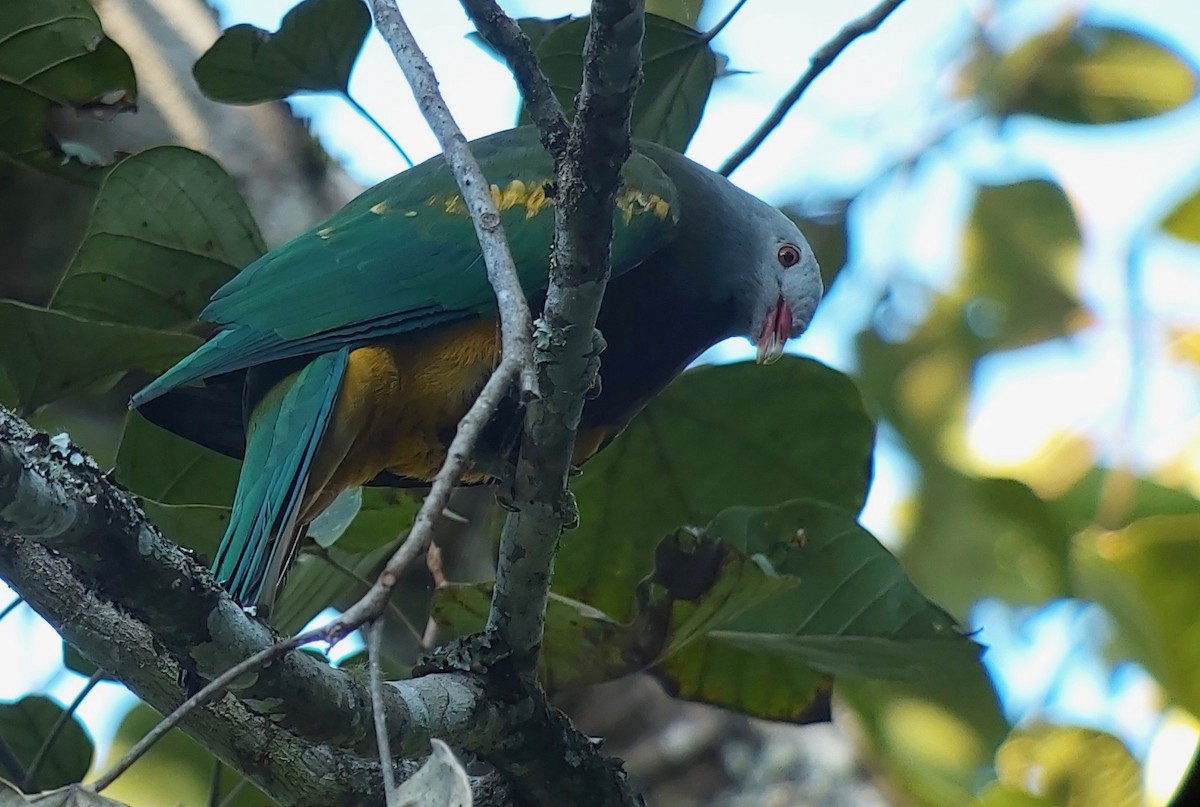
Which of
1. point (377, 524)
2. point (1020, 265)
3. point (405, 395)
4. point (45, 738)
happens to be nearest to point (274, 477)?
point (405, 395)

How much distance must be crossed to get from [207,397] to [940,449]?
8.60ft

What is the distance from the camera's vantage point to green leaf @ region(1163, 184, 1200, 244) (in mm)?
3311

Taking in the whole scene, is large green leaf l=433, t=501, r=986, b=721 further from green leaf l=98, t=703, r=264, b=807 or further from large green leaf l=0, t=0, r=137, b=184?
large green leaf l=0, t=0, r=137, b=184

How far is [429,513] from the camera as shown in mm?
1006

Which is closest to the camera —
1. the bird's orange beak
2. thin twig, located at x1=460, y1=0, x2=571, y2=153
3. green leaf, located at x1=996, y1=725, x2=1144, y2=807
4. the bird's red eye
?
thin twig, located at x1=460, y1=0, x2=571, y2=153

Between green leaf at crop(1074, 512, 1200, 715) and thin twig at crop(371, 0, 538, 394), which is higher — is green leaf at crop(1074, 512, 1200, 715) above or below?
below

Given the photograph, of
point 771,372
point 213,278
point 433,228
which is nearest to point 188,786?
point 213,278

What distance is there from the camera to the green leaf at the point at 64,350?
224cm

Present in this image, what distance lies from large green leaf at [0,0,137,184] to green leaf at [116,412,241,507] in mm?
617

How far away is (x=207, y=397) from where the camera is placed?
8.10 ft

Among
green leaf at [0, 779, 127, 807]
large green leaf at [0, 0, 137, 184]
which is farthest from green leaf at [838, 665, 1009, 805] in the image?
large green leaf at [0, 0, 137, 184]

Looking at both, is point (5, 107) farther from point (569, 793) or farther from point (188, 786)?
point (569, 793)

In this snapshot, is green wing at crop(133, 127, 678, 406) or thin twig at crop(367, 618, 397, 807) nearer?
thin twig at crop(367, 618, 397, 807)

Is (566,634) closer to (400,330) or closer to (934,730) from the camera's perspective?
(400,330)
